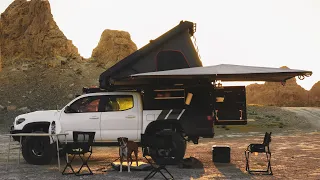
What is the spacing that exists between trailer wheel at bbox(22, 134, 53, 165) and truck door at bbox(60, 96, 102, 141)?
589 mm

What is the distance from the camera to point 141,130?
10594mm


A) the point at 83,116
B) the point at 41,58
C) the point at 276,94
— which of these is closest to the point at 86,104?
the point at 83,116

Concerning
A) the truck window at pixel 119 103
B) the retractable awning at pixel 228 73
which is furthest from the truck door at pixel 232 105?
the truck window at pixel 119 103

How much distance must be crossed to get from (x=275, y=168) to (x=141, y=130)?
3.46 metres

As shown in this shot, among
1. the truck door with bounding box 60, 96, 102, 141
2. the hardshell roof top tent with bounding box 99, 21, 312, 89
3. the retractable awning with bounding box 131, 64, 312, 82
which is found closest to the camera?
the retractable awning with bounding box 131, 64, 312, 82

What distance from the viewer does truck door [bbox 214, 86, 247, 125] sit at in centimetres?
1062

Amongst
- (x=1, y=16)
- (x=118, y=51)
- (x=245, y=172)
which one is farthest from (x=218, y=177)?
(x=1, y=16)

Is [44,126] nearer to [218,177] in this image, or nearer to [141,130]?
[141,130]

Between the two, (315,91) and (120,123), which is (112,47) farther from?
(315,91)

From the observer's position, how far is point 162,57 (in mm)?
11898

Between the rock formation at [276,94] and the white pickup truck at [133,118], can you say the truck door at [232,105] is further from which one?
the rock formation at [276,94]

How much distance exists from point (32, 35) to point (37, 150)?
167 feet

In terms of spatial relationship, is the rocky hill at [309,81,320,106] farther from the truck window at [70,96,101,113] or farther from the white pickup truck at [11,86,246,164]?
the truck window at [70,96,101,113]

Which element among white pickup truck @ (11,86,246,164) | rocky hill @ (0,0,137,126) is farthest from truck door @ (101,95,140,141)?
rocky hill @ (0,0,137,126)
